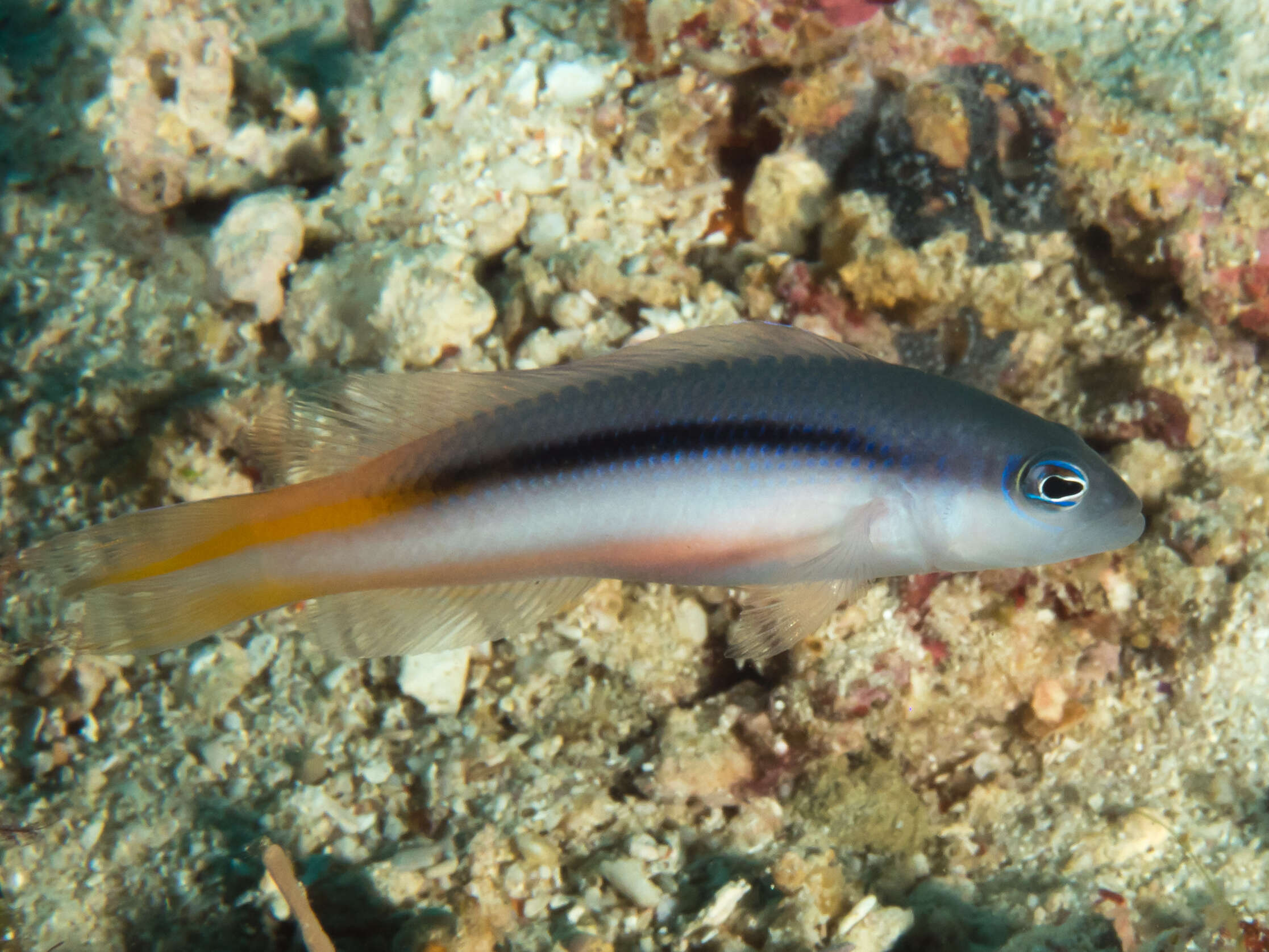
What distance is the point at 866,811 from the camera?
300 centimetres

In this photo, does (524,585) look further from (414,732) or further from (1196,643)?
(1196,643)

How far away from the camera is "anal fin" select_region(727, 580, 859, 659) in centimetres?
226

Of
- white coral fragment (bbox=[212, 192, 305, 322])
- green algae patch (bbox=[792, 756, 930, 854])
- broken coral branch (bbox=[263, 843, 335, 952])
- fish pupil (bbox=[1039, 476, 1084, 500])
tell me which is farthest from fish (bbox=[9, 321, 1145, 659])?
white coral fragment (bbox=[212, 192, 305, 322])

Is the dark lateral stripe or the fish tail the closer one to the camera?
the fish tail

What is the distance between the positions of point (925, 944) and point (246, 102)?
5276 millimetres

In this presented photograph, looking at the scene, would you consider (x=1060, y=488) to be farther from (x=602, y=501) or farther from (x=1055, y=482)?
(x=602, y=501)

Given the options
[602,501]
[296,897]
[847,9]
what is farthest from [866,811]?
[847,9]

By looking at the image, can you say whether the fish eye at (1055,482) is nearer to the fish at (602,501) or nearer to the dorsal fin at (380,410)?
the fish at (602,501)

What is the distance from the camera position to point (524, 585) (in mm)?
2297

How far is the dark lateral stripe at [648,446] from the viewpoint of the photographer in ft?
6.75

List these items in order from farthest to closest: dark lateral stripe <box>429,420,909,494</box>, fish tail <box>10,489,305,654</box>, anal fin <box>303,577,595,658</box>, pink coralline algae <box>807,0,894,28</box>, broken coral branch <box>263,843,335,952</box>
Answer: pink coralline algae <box>807,0,894,28</box>
broken coral branch <box>263,843,335,952</box>
anal fin <box>303,577,595,658</box>
dark lateral stripe <box>429,420,909,494</box>
fish tail <box>10,489,305,654</box>

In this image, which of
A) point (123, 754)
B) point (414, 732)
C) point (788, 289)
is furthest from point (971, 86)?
point (123, 754)

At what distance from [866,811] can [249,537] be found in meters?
2.39

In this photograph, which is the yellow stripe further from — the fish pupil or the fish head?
the fish pupil
